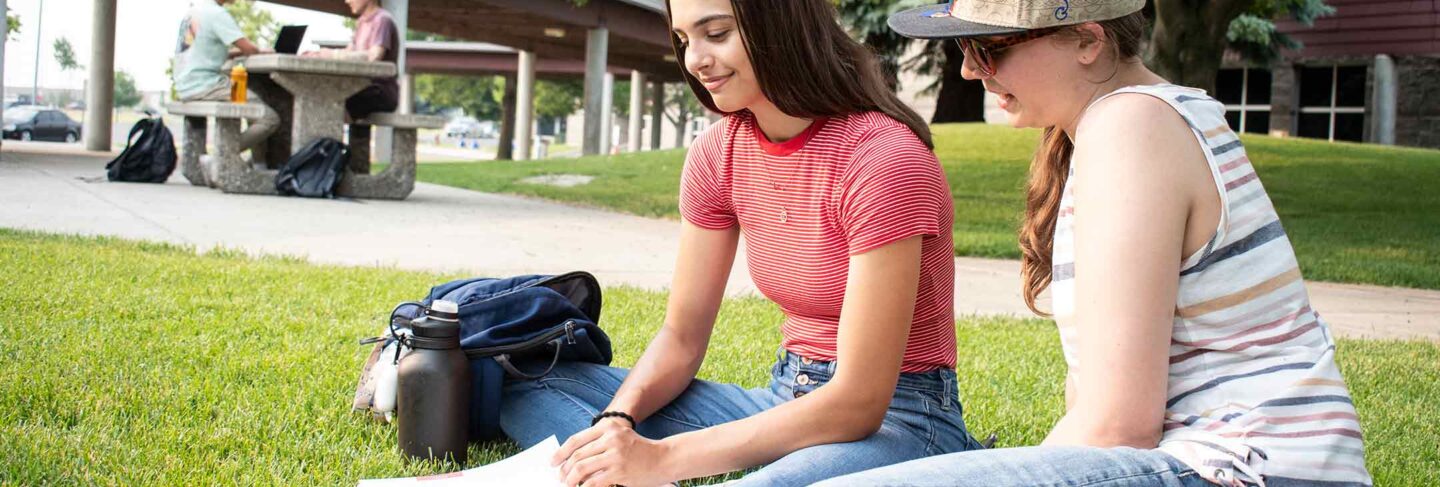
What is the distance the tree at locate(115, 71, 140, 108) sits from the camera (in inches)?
4008

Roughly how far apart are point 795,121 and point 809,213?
19cm

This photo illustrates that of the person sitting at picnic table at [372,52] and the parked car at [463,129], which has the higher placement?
the parked car at [463,129]

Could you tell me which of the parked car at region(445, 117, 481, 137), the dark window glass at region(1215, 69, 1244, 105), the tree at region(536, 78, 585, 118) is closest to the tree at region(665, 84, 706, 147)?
the tree at region(536, 78, 585, 118)

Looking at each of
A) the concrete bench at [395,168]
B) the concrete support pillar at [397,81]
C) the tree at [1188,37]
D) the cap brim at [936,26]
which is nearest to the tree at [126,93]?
the concrete support pillar at [397,81]

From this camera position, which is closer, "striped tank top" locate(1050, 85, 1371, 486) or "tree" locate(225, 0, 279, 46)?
"striped tank top" locate(1050, 85, 1371, 486)

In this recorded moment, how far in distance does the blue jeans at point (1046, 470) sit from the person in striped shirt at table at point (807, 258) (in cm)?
54

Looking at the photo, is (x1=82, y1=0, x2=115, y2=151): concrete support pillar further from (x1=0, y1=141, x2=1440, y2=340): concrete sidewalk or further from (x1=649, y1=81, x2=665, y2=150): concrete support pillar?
(x1=649, y1=81, x2=665, y2=150): concrete support pillar

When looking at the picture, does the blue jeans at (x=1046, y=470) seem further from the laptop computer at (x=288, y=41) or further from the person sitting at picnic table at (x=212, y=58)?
the laptop computer at (x=288, y=41)

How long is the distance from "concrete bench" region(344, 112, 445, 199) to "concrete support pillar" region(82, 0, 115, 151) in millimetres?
12063

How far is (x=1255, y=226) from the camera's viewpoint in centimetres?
184

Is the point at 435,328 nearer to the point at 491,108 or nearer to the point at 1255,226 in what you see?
the point at 1255,226

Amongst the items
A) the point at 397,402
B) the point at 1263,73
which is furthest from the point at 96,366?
the point at 1263,73

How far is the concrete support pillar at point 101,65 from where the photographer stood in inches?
847

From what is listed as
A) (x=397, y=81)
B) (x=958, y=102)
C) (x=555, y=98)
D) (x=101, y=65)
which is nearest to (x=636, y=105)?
(x=555, y=98)
